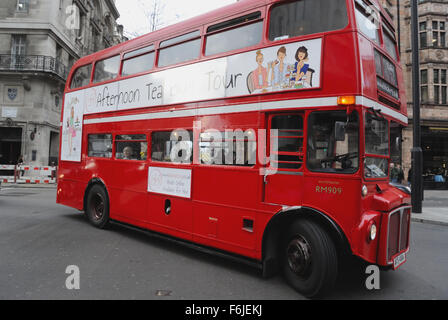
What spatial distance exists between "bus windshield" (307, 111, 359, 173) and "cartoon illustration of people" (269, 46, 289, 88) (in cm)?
65

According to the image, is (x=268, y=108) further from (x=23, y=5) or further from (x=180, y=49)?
(x=23, y=5)

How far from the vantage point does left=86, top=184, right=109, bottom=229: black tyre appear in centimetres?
691

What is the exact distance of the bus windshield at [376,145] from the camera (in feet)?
12.4

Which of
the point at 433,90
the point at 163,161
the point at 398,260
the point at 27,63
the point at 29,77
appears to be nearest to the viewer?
the point at 398,260

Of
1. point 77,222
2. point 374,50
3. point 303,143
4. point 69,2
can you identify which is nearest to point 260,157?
point 303,143

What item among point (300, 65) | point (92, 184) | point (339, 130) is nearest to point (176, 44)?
point (300, 65)

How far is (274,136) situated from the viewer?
426 cm

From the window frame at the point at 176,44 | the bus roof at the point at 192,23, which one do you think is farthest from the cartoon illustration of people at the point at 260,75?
the window frame at the point at 176,44

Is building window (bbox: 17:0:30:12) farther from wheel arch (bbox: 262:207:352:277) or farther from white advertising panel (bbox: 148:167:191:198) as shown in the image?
wheel arch (bbox: 262:207:352:277)

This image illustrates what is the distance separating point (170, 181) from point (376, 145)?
3.28 metres

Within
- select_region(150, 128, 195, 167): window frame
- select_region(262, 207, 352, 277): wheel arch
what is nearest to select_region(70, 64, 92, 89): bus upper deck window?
select_region(150, 128, 195, 167): window frame

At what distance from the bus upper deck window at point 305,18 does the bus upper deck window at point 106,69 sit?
389cm
